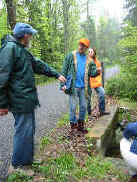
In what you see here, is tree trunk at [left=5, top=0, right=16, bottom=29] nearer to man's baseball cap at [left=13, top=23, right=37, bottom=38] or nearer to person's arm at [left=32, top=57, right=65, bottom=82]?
person's arm at [left=32, top=57, right=65, bottom=82]

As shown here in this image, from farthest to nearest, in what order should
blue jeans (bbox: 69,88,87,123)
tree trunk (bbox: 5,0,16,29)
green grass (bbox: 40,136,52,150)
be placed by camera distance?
1. tree trunk (bbox: 5,0,16,29)
2. blue jeans (bbox: 69,88,87,123)
3. green grass (bbox: 40,136,52,150)

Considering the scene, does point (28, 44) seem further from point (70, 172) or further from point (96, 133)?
point (96, 133)

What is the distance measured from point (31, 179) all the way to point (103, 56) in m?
55.6

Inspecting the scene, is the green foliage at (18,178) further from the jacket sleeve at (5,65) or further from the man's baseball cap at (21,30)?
the man's baseball cap at (21,30)

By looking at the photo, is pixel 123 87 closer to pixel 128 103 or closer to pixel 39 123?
pixel 128 103

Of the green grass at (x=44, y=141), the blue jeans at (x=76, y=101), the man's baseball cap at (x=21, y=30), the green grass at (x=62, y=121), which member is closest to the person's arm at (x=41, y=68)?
the man's baseball cap at (x=21, y=30)

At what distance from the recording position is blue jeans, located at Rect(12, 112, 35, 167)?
3.57 metres

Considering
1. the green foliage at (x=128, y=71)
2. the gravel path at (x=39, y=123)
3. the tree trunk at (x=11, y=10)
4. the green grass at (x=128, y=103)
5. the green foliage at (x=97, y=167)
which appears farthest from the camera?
the tree trunk at (x=11, y=10)

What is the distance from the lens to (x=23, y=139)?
358cm

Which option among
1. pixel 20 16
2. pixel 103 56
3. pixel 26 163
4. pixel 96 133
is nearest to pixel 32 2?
pixel 20 16

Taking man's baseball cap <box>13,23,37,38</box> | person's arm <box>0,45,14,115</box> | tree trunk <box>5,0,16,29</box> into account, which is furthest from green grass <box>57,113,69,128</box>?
tree trunk <box>5,0,16,29</box>

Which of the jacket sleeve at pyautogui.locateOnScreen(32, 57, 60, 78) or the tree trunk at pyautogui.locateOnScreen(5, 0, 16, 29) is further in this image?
the tree trunk at pyautogui.locateOnScreen(5, 0, 16, 29)

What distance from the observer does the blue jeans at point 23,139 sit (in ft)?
11.7

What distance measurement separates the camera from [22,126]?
3572 mm
